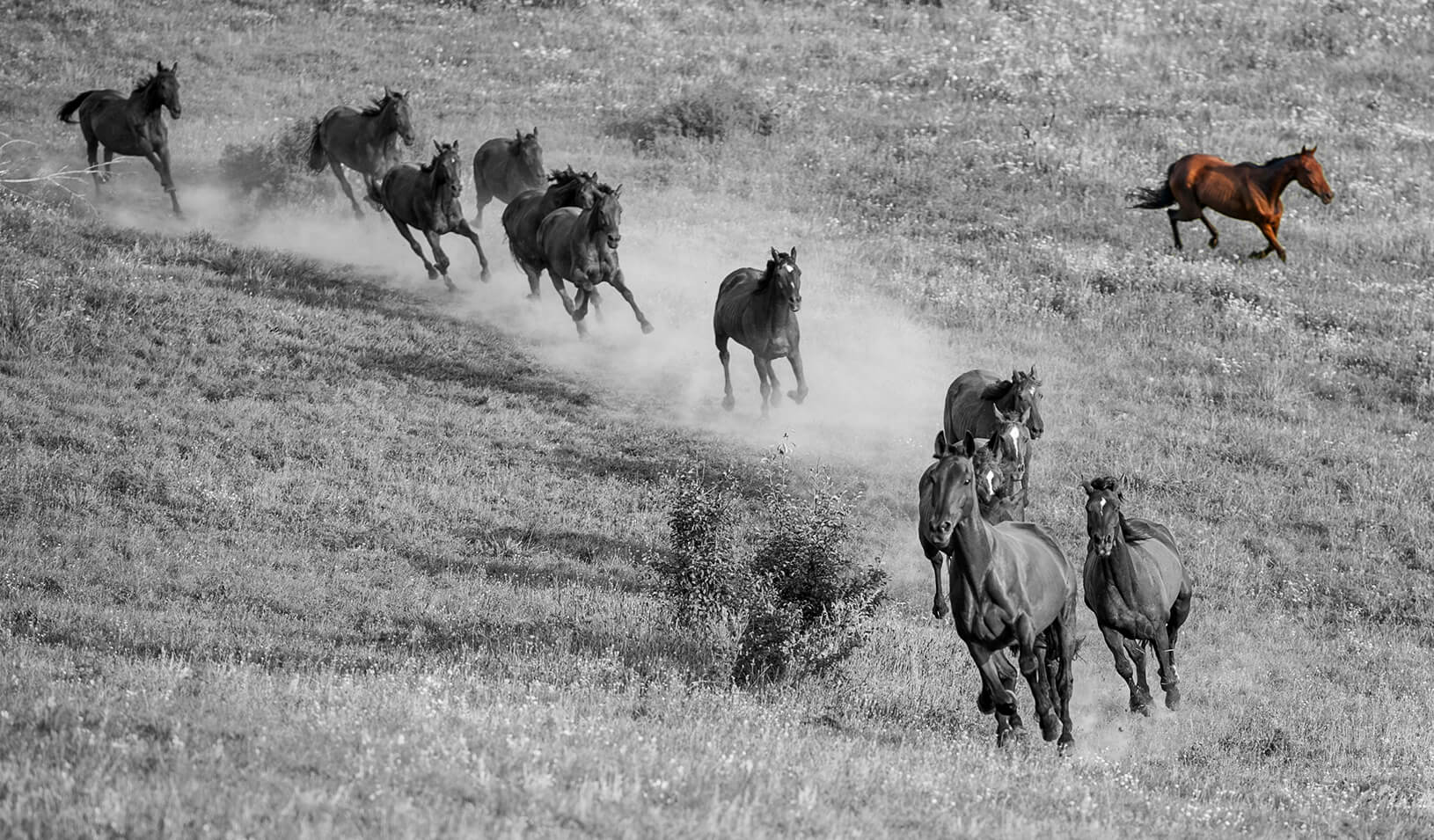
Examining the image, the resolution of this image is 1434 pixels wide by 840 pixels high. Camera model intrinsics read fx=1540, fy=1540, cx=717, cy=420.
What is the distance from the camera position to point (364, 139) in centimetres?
2758

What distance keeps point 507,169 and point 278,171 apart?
17.5 ft

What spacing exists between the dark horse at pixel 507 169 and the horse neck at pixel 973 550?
16.8 meters

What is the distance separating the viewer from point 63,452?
1677 centimetres

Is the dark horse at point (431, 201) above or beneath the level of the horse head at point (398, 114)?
beneath

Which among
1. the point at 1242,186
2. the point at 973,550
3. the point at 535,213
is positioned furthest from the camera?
the point at 535,213

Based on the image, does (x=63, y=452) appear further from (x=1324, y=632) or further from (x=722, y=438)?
(x=1324, y=632)

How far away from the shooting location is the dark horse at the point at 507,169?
88.1 feet

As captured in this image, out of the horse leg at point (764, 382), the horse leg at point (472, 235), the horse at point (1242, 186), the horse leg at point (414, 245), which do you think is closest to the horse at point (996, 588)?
the horse at point (1242, 186)

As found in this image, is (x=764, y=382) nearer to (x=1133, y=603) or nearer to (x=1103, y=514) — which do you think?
(x=1133, y=603)

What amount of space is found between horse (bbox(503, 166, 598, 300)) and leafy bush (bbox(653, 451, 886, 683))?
1101 centimetres

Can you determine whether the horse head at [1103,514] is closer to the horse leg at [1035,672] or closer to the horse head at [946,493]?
the horse leg at [1035,672]

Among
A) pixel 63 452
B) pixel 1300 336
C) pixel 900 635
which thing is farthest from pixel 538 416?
pixel 1300 336

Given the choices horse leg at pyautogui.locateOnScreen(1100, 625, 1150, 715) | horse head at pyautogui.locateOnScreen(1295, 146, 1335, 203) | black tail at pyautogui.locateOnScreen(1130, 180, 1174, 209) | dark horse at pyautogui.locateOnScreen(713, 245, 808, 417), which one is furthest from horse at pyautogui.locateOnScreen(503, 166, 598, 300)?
horse leg at pyautogui.locateOnScreen(1100, 625, 1150, 715)

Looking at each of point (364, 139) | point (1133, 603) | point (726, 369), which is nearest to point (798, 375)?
point (726, 369)
